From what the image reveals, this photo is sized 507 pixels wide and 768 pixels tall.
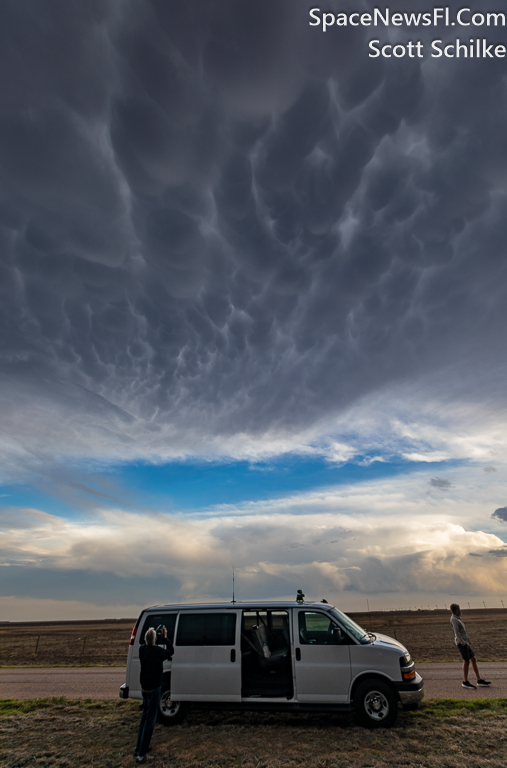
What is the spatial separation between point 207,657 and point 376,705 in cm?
341

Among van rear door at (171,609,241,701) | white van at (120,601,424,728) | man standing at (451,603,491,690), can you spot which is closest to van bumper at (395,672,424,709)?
white van at (120,601,424,728)

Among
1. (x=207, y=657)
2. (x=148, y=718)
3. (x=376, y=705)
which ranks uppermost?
(x=207, y=657)

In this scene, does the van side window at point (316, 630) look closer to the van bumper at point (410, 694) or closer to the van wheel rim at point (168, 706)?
the van bumper at point (410, 694)

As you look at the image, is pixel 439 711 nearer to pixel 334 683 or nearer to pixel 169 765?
pixel 334 683

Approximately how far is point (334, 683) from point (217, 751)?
246 cm

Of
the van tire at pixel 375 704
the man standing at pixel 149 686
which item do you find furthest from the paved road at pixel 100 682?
the man standing at pixel 149 686

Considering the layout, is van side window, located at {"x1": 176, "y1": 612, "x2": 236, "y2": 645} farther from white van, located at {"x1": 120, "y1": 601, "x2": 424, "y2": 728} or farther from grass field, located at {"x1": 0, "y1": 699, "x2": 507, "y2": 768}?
grass field, located at {"x1": 0, "y1": 699, "x2": 507, "y2": 768}

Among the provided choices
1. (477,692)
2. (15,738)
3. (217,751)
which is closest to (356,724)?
(217,751)

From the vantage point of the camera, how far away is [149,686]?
24.3 ft

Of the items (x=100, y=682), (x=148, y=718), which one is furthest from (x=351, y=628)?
(x=100, y=682)

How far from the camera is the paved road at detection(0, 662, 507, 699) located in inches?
420

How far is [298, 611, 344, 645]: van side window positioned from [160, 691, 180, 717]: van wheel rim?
2.93 m

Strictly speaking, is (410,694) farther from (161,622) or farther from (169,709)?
(161,622)

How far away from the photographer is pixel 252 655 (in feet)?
29.8
